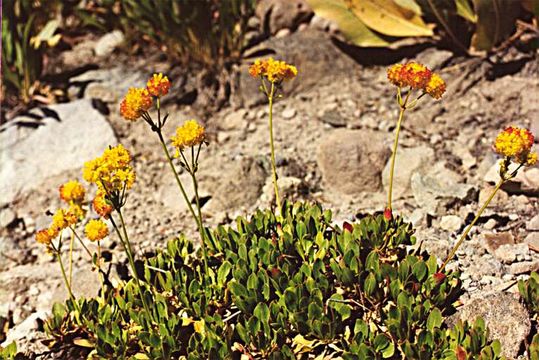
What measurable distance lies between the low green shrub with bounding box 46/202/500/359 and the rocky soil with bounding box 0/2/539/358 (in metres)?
0.32

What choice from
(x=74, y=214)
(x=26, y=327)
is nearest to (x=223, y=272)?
(x=74, y=214)

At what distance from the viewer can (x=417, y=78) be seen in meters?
2.82

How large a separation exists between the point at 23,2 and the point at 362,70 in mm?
2514

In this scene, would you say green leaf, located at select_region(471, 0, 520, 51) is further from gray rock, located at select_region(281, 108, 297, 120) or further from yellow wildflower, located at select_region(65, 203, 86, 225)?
yellow wildflower, located at select_region(65, 203, 86, 225)

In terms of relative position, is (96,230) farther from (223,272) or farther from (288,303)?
(288,303)

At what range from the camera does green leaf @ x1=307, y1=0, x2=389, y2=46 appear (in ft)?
15.5

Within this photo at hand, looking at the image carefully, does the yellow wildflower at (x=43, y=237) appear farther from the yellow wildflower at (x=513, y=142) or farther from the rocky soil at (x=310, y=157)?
the yellow wildflower at (x=513, y=142)

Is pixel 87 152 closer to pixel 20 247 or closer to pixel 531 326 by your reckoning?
pixel 20 247

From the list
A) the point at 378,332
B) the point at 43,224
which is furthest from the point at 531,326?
the point at 43,224

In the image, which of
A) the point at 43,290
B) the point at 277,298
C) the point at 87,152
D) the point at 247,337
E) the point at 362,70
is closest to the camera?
the point at 247,337

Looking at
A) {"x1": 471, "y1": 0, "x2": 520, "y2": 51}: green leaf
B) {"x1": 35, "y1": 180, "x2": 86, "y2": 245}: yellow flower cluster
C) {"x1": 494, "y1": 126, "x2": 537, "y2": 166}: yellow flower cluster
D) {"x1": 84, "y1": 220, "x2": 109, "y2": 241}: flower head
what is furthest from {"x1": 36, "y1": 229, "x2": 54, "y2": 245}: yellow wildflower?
{"x1": 471, "y1": 0, "x2": 520, "y2": 51}: green leaf

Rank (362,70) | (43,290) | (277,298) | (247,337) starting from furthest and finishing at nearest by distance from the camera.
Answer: (362,70) → (43,290) → (277,298) → (247,337)

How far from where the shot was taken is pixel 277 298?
3092mm

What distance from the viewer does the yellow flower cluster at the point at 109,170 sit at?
Answer: 103 inches
